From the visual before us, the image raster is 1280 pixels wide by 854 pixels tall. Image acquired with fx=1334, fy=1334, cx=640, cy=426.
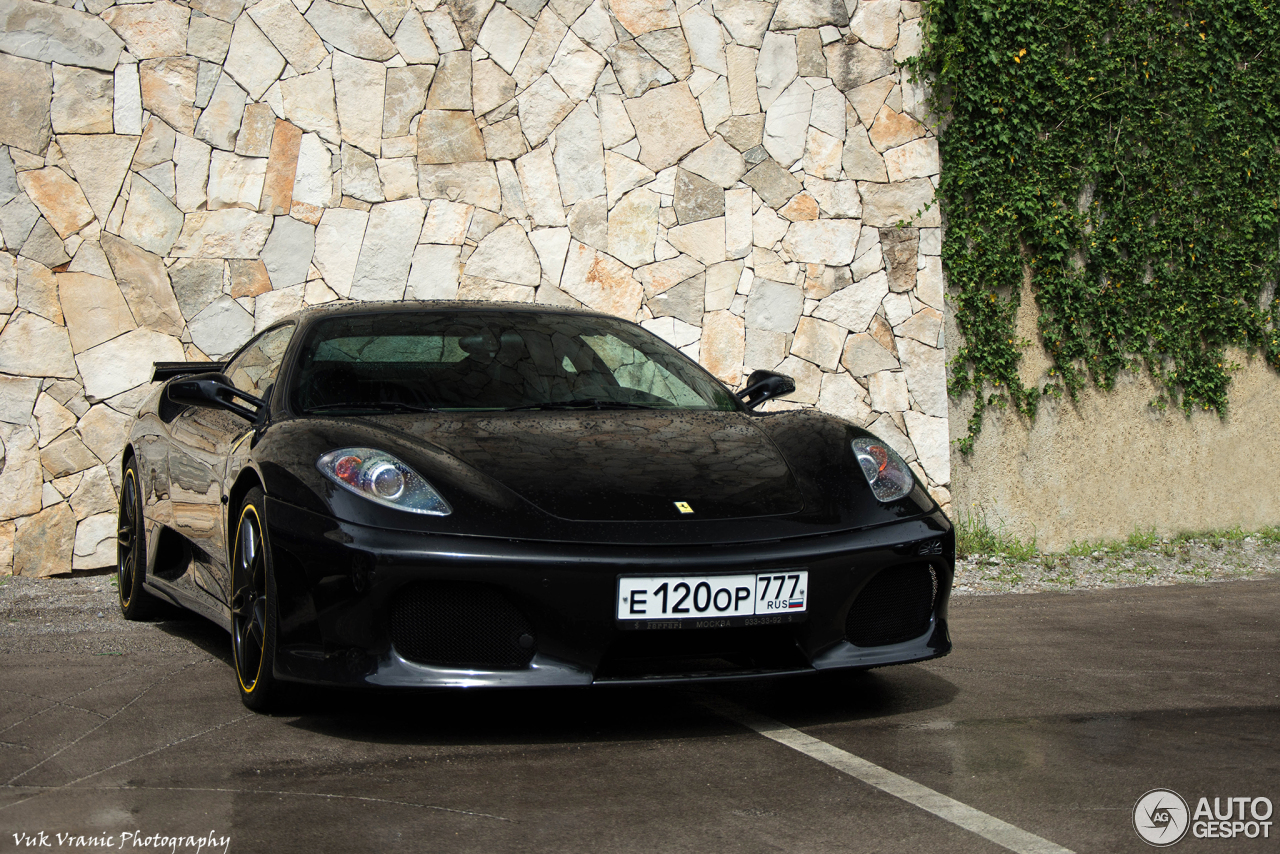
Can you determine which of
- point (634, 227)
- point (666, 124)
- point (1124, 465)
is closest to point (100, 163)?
point (634, 227)

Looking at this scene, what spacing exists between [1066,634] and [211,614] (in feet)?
11.2

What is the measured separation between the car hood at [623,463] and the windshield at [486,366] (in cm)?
23

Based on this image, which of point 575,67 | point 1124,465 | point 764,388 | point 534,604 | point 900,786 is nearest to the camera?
point 900,786

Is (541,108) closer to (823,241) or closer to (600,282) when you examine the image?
(600,282)

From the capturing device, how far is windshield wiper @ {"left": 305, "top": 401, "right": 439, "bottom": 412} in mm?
4234

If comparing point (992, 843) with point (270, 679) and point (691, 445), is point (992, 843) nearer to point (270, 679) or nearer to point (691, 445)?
point (691, 445)

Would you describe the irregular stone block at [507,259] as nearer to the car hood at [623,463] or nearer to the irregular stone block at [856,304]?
the irregular stone block at [856,304]

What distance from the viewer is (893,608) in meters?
3.82

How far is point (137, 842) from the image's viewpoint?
8.96ft

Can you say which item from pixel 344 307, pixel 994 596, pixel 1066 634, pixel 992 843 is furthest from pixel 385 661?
pixel 994 596

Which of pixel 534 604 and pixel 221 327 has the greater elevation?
pixel 221 327

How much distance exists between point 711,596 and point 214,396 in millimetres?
1858

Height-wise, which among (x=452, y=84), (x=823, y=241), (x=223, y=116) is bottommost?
(x=823, y=241)

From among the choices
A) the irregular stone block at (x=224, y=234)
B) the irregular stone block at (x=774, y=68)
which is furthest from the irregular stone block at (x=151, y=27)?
the irregular stone block at (x=774, y=68)
